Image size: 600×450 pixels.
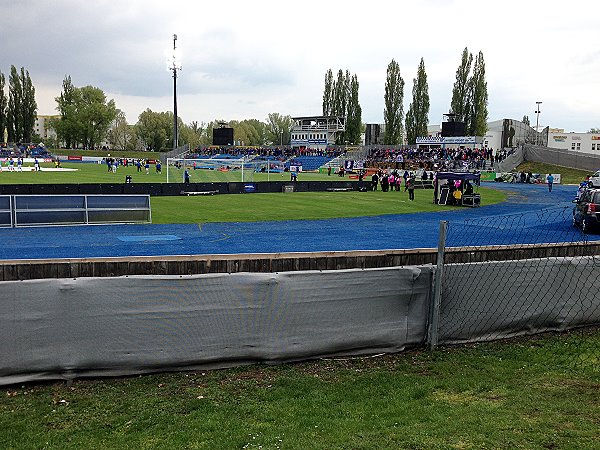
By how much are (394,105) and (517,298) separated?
97.7m

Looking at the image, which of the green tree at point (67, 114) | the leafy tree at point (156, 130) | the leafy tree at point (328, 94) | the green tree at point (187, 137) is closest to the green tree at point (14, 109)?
the green tree at point (67, 114)

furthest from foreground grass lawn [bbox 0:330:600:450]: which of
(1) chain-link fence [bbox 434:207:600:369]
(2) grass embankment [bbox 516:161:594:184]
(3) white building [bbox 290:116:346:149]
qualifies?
(3) white building [bbox 290:116:346:149]

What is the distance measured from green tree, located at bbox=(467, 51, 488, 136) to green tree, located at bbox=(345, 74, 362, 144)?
2704 cm

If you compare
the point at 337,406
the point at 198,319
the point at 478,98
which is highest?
the point at 478,98

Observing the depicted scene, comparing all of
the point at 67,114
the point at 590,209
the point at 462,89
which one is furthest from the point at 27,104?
the point at 590,209

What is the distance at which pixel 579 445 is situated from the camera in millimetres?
4410

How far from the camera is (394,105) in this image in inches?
3984

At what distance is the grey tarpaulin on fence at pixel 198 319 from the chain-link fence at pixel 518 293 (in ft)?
1.90

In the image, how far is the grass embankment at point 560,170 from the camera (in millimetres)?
62178

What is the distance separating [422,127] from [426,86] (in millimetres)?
7482

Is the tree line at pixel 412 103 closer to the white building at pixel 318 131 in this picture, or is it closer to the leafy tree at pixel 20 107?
the white building at pixel 318 131

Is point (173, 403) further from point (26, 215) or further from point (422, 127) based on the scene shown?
point (422, 127)

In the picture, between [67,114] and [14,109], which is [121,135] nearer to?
[67,114]

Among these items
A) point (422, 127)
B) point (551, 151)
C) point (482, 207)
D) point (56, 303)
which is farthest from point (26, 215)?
point (422, 127)
